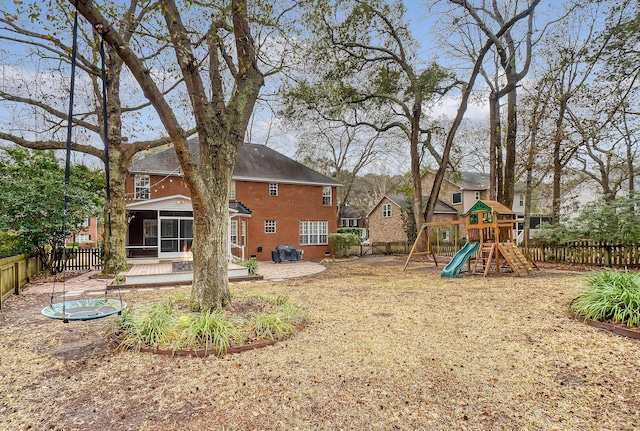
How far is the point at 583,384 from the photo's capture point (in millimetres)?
3523

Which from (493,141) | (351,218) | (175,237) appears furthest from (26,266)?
(351,218)

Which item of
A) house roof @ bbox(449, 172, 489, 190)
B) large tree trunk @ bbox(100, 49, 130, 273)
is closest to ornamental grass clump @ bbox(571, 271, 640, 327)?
large tree trunk @ bbox(100, 49, 130, 273)

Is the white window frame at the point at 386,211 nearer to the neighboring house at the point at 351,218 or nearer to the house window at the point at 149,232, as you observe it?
the neighboring house at the point at 351,218

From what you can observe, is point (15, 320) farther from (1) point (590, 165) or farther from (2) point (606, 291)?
(1) point (590, 165)

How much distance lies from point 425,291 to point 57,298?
9.23m

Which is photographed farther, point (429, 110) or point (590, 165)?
point (590, 165)

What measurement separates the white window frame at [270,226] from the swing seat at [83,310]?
593 inches

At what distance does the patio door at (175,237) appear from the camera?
54.4 ft

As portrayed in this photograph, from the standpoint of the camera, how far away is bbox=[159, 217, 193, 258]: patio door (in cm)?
1659

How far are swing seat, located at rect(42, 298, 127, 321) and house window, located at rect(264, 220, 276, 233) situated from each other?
15.1 meters

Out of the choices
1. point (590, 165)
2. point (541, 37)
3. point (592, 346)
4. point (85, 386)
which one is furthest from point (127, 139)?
point (590, 165)

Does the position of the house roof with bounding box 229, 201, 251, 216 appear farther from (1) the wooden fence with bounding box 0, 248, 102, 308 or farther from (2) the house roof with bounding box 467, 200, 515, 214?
(2) the house roof with bounding box 467, 200, 515, 214

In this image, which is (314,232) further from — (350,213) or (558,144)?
(350,213)

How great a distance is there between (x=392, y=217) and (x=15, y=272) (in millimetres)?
26164
